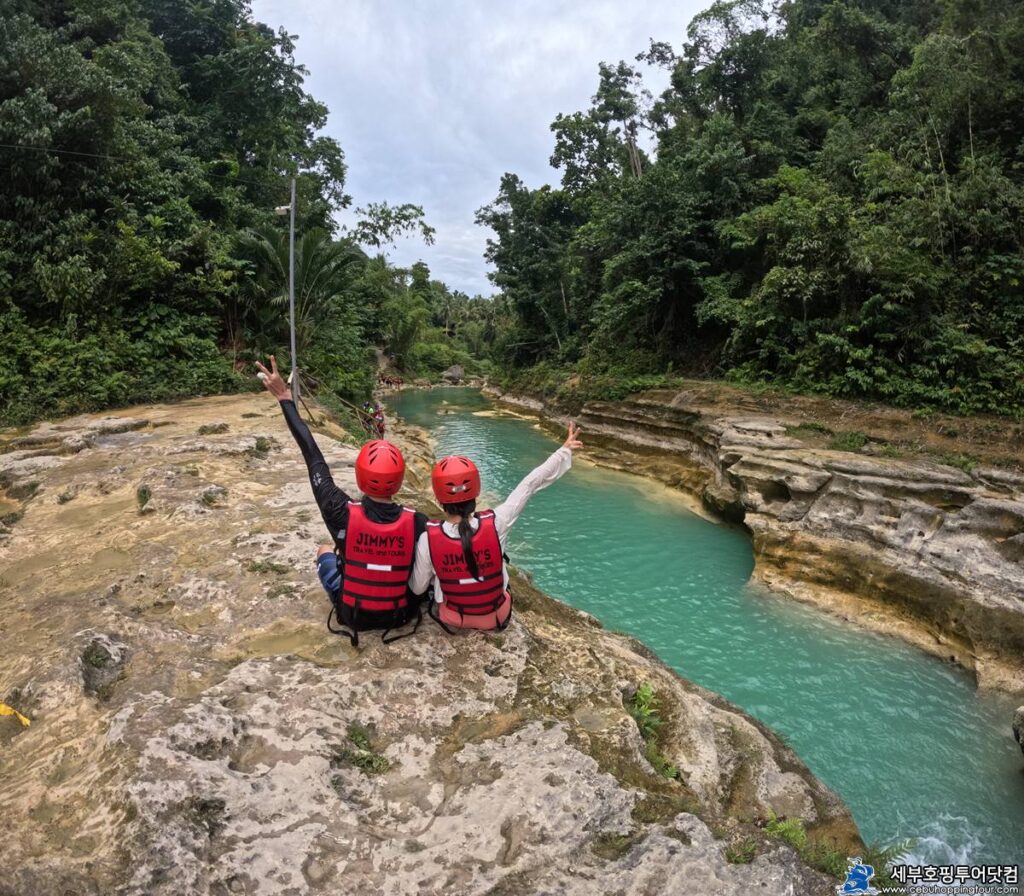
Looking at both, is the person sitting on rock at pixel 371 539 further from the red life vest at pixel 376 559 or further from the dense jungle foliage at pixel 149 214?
the dense jungle foliage at pixel 149 214

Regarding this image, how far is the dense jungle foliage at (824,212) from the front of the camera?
11.8m

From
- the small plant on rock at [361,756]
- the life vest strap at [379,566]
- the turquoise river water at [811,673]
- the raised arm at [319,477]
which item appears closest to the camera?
the small plant on rock at [361,756]

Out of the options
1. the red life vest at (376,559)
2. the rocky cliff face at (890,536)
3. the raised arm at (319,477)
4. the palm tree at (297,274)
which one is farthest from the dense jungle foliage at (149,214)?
the rocky cliff face at (890,536)

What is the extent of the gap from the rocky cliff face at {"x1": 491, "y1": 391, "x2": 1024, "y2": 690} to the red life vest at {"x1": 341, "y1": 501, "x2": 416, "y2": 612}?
294 inches

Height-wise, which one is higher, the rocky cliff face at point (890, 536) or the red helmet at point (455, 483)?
the red helmet at point (455, 483)

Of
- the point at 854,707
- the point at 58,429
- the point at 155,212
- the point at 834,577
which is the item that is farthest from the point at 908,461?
the point at 155,212

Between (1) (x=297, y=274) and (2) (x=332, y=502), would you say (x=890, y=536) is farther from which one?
(1) (x=297, y=274)

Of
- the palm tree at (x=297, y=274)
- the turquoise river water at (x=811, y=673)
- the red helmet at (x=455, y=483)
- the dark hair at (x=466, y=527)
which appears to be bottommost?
the turquoise river water at (x=811, y=673)

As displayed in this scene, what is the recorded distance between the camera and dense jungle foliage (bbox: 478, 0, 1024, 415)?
11789mm

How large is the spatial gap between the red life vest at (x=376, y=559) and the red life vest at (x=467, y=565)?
0.16m

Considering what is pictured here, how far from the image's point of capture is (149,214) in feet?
46.3

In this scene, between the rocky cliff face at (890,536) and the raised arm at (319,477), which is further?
the rocky cliff face at (890,536)

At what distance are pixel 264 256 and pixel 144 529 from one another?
11.8 meters

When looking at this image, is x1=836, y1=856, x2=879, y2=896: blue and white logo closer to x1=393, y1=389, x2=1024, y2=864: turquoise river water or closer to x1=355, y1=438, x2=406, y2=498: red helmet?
x1=355, y1=438, x2=406, y2=498: red helmet
